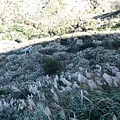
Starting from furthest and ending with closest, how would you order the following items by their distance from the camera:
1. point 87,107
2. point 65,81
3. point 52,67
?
point 52,67 → point 65,81 → point 87,107

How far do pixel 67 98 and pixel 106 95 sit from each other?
77 cm

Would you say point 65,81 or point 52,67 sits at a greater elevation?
point 65,81

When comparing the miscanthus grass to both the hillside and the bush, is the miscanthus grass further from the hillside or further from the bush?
the bush

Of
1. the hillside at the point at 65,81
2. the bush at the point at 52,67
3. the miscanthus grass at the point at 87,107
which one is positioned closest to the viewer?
the miscanthus grass at the point at 87,107

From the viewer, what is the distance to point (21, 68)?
1418 cm

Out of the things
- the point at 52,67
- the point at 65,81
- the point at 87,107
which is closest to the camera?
the point at 87,107

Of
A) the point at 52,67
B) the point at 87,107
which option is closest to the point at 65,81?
the point at 87,107

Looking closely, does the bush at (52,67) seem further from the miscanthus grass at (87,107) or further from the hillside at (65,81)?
the miscanthus grass at (87,107)

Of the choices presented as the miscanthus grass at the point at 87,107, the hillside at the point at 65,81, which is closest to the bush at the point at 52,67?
the hillside at the point at 65,81

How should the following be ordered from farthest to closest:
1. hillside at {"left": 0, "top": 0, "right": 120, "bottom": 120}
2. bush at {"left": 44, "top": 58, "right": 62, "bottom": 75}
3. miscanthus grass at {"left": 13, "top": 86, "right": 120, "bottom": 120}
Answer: bush at {"left": 44, "top": 58, "right": 62, "bottom": 75}, hillside at {"left": 0, "top": 0, "right": 120, "bottom": 120}, miscanthus grass at {"left": 13, "top": 86, "right": 120, "bottom": 120}

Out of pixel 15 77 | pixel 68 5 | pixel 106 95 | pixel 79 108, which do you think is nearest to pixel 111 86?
pixel 106 95

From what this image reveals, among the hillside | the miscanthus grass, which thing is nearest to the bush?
the hillside

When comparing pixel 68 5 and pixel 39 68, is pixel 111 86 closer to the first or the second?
pixel 39 68

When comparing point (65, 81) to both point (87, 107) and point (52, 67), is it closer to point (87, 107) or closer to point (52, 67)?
point (87, 107)
